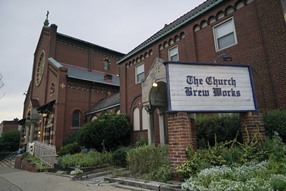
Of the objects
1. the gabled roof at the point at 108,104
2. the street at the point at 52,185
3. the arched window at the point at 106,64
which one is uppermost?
the arched window at the point at 106,64

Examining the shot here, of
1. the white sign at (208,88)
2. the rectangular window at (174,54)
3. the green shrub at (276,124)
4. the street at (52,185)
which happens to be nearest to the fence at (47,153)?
the street at (52,185)

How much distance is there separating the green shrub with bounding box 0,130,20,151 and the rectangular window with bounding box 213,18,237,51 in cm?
→ 3681

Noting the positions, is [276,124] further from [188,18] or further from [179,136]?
[188,18]

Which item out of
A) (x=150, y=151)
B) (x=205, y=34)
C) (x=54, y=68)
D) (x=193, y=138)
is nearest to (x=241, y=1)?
(x=205, y=34)

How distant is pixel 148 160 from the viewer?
816cm

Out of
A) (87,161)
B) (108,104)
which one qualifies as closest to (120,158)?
(87,161)

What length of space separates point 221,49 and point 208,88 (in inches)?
236

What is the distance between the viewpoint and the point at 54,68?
985 inches

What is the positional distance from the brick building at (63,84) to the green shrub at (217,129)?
17891mm

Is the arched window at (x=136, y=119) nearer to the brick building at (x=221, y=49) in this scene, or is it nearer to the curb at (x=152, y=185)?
the brick building at (x=221, y=49)

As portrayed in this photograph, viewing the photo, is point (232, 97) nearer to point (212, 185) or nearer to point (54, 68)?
point (212, 185)

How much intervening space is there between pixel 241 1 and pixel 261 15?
1617 millimetres

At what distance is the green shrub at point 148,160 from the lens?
25.0 ft

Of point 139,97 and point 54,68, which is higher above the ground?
point 54,68
